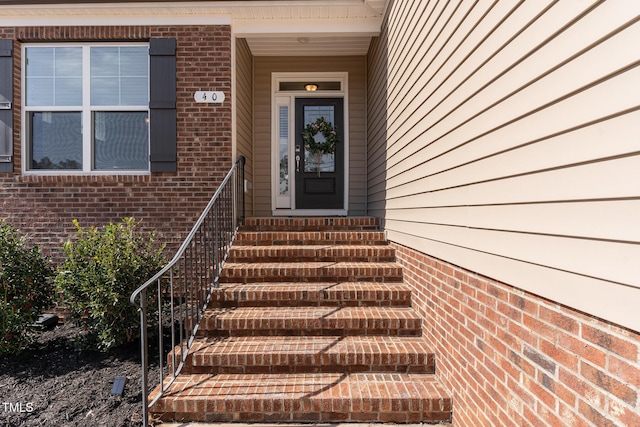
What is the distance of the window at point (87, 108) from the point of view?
4.41 metres

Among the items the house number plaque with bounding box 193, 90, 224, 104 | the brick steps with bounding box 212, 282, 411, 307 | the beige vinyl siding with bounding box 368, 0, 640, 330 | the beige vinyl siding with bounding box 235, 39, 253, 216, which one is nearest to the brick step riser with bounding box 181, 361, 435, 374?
the brick steps with bounding box 212, 282, 411, 307

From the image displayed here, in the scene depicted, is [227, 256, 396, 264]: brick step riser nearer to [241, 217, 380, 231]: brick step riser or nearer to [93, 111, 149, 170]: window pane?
[241, 217, 380, 231]: brick step riser

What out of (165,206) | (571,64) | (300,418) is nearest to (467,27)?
(571,64)

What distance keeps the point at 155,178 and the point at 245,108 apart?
1675 mm

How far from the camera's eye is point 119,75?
443 centimetres

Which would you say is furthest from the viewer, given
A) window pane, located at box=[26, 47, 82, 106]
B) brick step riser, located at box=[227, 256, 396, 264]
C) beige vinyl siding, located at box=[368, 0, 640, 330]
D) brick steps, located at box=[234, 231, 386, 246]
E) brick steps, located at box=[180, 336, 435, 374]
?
window pane, located at box=[26, 47, 82, 106]

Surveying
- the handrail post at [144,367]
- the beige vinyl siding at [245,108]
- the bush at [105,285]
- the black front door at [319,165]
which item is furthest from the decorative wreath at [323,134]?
the handrail post at [144,367]

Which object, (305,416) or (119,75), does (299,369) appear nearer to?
(305,416)

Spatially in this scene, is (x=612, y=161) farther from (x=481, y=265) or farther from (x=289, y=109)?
(x=289, y=109)

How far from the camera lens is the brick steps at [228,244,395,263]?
3.82 m

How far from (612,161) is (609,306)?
0.44 metres

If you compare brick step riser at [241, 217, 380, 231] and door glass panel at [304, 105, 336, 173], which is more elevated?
door glass panel at [304, 105, 336, 173]

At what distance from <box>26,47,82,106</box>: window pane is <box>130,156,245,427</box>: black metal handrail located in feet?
7.54

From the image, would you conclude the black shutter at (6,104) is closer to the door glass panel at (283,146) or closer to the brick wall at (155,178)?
the brick wall at (155,178)
